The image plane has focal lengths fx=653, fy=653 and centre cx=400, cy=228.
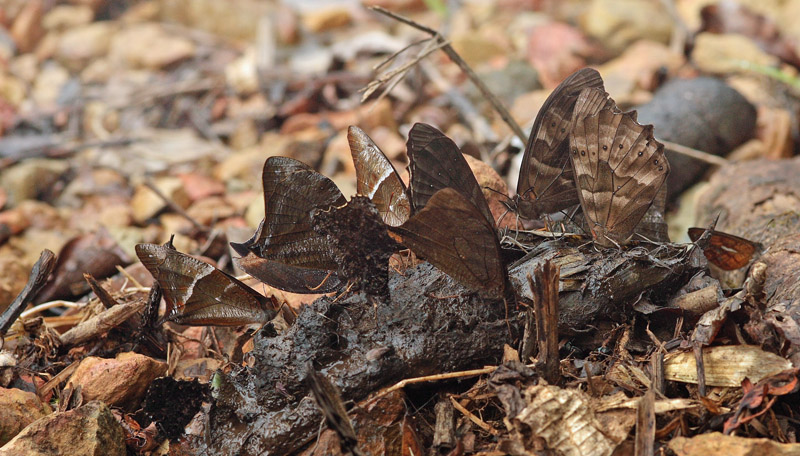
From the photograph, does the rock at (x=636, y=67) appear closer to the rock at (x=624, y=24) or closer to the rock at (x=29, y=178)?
the rock at (x=624, y=24)

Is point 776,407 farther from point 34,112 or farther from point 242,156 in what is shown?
point 34,112

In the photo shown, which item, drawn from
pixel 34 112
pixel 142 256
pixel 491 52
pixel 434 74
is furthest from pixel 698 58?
pixel 34 112

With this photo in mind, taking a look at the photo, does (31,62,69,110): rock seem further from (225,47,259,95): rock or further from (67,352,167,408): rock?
(67,352,167,408): rock

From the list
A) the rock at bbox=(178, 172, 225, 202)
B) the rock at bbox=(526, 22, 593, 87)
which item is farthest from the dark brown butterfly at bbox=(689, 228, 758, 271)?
the rock at bbox=(526, 22, 593, 87)

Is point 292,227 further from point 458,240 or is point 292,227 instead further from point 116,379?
point 116,379

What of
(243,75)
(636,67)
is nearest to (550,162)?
(636,67)
